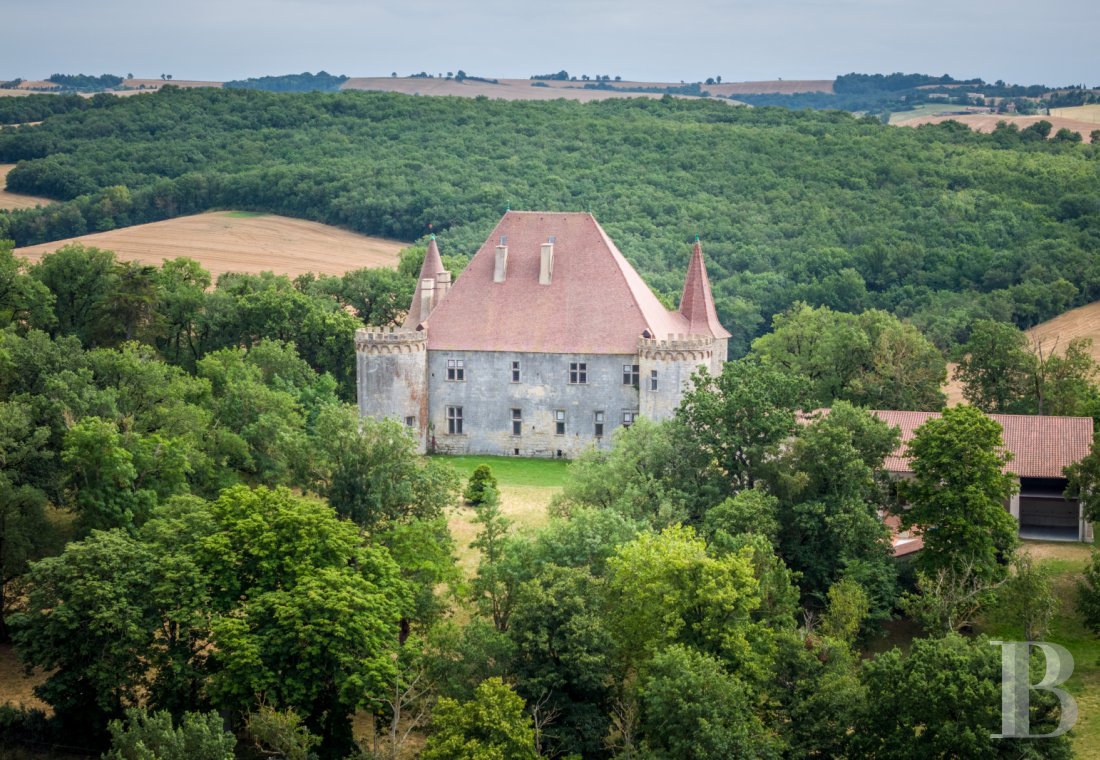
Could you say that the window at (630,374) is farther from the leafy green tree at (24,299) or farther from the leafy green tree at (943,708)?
the leafy green tree at (943,708)

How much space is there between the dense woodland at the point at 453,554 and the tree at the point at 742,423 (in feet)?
0.41

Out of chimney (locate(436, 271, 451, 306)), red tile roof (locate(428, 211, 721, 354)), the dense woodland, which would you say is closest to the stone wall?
red tile roof (locate(428, 211, 721, 354))

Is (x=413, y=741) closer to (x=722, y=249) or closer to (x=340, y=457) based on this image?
(x=340, y=457)

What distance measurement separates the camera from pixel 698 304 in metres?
73.8

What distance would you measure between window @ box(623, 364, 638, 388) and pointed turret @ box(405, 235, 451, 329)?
989 centimetres

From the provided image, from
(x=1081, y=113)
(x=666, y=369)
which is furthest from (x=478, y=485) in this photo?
(x=1081, y=113)

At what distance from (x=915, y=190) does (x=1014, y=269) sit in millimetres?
20822

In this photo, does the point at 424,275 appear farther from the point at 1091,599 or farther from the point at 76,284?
the point at 1091,599

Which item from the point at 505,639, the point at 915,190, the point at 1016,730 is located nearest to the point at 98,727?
the point at 505,639

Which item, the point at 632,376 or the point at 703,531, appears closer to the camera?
the point at 703,531

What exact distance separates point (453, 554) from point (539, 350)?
16391mm

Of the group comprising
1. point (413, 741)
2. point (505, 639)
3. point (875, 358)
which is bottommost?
point (413, 741)

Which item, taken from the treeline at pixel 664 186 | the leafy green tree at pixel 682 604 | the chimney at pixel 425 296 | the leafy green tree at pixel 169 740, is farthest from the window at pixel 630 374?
the leafy green tree at pixel 169 740

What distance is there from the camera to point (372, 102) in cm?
15512
